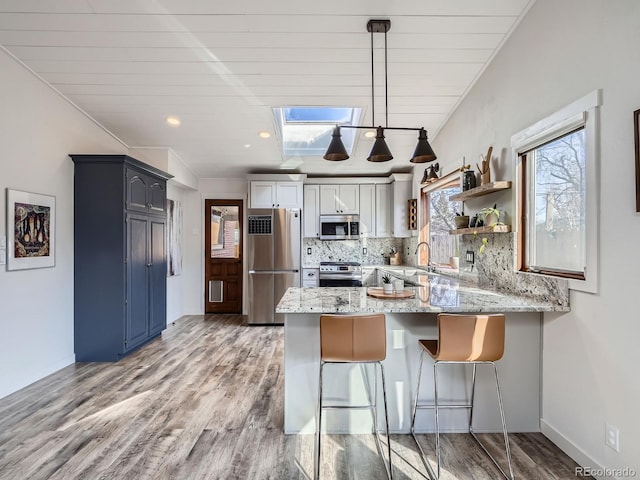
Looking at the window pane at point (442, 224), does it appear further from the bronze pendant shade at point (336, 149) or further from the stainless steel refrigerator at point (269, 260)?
the stainless steel refrigerator at point (269, 260)

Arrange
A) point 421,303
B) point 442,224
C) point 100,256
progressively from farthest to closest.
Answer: point 442,224 → point 100,256 → point 421,303

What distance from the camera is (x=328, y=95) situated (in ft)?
10.7

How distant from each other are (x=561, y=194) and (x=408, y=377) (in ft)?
5.11

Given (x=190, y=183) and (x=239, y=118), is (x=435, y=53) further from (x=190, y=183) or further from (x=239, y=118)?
(x=190, y=183)

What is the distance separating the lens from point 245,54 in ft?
8.79

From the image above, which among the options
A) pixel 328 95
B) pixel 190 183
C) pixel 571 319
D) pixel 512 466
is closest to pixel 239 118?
pixel 328 95

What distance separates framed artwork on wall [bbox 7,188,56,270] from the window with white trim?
4.04m

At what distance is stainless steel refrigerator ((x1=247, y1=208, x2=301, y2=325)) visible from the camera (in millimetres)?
5004

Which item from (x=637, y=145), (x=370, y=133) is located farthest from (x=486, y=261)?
(x=370, y=133)

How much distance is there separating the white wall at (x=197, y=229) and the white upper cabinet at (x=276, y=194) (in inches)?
17.6

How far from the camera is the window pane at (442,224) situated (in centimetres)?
385

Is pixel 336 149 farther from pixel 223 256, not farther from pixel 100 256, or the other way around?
pixel 223 256

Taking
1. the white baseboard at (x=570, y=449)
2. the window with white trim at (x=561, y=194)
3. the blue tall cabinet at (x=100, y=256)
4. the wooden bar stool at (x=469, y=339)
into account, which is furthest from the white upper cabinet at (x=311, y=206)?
the white baseboard at (x=570, y=449)

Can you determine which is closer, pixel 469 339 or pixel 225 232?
pixel 469 339
